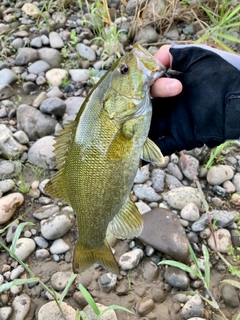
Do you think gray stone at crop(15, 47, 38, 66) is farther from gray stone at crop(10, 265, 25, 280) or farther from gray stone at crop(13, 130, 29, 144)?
gray stone at crop(10, 265, 25, 280)

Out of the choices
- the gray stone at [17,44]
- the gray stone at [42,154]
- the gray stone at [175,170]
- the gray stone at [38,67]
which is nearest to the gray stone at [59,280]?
the gray stone at [42,154]

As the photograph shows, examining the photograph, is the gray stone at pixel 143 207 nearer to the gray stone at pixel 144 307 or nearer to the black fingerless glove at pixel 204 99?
the gray stone at pixel 144 307

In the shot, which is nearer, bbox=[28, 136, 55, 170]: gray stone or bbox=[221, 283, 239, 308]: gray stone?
bbox=[221, 283, 239, 308]: gray stone

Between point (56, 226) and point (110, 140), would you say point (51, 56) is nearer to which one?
point (56, 226)

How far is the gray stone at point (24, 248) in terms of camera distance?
3.39 m

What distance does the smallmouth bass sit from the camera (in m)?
2.23

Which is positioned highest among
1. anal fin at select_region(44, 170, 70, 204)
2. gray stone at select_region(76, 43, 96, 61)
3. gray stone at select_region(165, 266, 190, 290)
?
anal fin at select_region(44, 170, 70, 204)

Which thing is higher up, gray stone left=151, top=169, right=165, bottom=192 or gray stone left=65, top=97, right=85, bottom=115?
gray stone left=65, top=97, right=85, bottom=115

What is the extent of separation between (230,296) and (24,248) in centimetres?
165

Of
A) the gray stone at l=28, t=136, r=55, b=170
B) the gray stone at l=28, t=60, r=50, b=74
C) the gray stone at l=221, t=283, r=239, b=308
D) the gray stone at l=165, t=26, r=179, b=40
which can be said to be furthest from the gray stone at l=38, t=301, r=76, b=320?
the gray stone at l=165, t=26, r=179, b=40

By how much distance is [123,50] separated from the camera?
5.08 meters

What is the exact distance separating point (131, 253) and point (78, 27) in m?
3.33

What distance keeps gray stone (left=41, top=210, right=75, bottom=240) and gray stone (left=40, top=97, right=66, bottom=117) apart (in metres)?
1.24

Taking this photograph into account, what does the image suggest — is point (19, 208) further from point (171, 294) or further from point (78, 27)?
point (78, 27)
